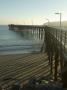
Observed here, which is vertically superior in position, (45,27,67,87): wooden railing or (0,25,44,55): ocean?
(45,27,67,87): wooden railing

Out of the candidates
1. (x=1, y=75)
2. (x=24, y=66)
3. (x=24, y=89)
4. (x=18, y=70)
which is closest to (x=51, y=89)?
(x=24, y=89)

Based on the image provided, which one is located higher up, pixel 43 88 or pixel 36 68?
pixel 43 88

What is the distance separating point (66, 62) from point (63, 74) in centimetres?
51

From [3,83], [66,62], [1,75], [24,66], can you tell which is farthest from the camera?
[24,66]

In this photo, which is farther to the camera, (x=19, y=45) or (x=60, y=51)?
(x=19, y=45)

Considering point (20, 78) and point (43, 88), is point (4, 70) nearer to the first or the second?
point (20, 78)

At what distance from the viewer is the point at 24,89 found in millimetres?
7281

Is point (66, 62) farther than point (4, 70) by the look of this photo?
No

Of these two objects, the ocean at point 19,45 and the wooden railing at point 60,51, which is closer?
the wooden railing at point 60,51

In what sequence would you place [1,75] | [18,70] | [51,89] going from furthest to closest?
[18,70] < [1,75] < [51,89]

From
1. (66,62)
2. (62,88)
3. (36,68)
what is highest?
(66,62)

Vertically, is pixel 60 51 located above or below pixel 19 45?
above

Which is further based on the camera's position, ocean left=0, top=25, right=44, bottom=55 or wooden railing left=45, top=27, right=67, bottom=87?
ocean left=0, top=25, right=44, bottom=55

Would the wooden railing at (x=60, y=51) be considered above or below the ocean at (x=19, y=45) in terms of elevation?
above
